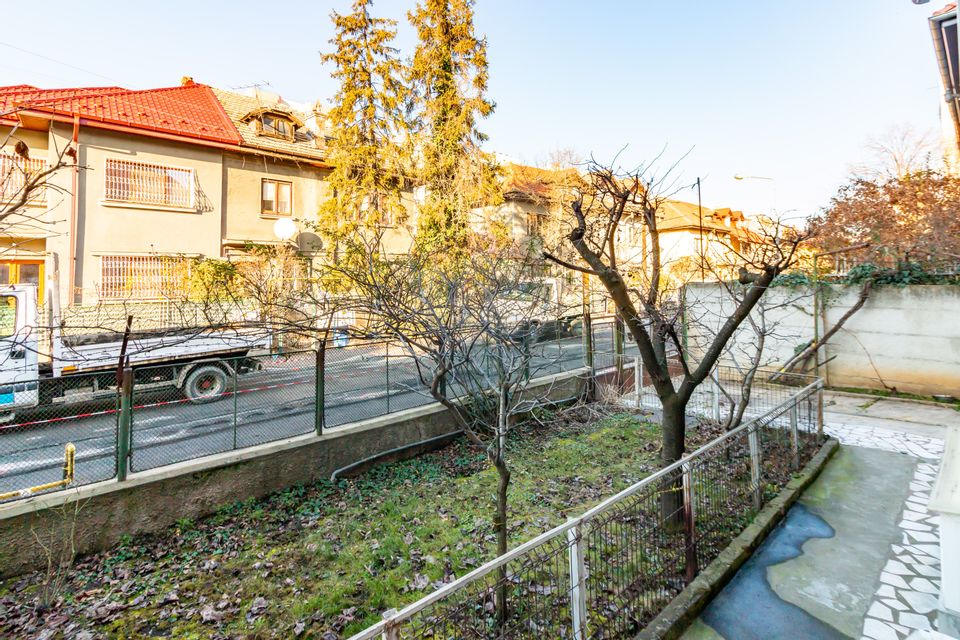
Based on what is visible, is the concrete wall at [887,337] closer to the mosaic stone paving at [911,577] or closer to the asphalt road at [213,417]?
the mosaic stone paving at [911,577]

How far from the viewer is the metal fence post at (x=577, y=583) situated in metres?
2.74

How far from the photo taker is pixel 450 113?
1739 cm

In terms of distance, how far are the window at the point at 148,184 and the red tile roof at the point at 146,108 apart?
1.19m

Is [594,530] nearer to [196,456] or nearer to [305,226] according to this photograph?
[196,456]

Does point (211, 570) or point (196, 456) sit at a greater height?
point (196, 456)

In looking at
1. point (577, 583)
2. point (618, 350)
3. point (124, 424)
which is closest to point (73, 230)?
point (124, 424)

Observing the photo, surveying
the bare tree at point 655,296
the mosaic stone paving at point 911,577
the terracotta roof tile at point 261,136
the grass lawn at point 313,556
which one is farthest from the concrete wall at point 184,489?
the terracotta roof tile at point 261,136

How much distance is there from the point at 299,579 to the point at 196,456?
2.25 m

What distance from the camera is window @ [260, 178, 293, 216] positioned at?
1705 centimetres

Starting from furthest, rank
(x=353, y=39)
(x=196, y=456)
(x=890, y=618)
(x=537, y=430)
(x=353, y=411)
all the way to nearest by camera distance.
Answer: (x=353, y=39) → (x=537, y=430) → (x=353, y=411) → (x=196, y=456) → (x=890, y=618)

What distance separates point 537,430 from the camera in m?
8.85

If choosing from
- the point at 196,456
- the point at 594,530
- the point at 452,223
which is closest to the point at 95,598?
the point at 196,456

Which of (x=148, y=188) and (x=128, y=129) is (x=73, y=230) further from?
(x=128, y=129)

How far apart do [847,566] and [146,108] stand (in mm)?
20868
